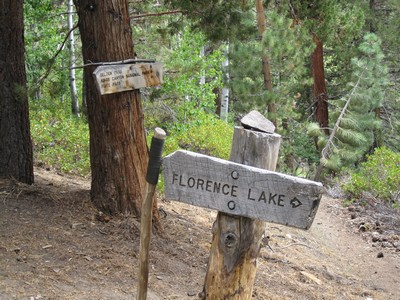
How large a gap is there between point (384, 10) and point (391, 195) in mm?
11290

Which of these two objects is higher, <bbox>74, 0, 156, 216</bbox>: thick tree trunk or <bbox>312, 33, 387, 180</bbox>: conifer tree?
<bbox>74, 0, 156, 216</bbox>: thick tree trunk

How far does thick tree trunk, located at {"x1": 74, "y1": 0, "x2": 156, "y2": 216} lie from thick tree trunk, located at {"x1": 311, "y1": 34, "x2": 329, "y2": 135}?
1360 centimetres

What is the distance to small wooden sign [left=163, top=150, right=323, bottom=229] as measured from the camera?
2.81 meters

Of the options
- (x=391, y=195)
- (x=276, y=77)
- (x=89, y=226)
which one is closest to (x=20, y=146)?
(x=89, y=226)

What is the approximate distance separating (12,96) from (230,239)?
13.5ft

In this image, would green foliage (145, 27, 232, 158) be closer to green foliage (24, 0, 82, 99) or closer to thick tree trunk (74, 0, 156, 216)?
green foliage (24, 0, 82, 99)

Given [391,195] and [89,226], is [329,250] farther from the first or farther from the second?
[89,226]

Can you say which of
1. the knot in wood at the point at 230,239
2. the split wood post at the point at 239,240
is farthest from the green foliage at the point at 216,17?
the knot in wood at the point at 230,239

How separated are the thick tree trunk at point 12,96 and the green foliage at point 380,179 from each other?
7091mm

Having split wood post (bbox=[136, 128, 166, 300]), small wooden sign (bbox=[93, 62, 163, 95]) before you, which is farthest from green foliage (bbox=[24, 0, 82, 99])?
split wood post (bbox=[136, 128, 166, 300])

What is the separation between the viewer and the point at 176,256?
555 cm

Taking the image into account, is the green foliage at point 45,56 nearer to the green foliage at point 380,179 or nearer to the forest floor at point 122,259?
the forest floor at point 122,259

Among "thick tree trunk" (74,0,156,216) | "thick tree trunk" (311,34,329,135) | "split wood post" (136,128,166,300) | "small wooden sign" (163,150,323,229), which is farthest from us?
"thick tree trunk" (311,34,329,135)

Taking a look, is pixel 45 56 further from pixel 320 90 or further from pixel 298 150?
pixel 298 150
